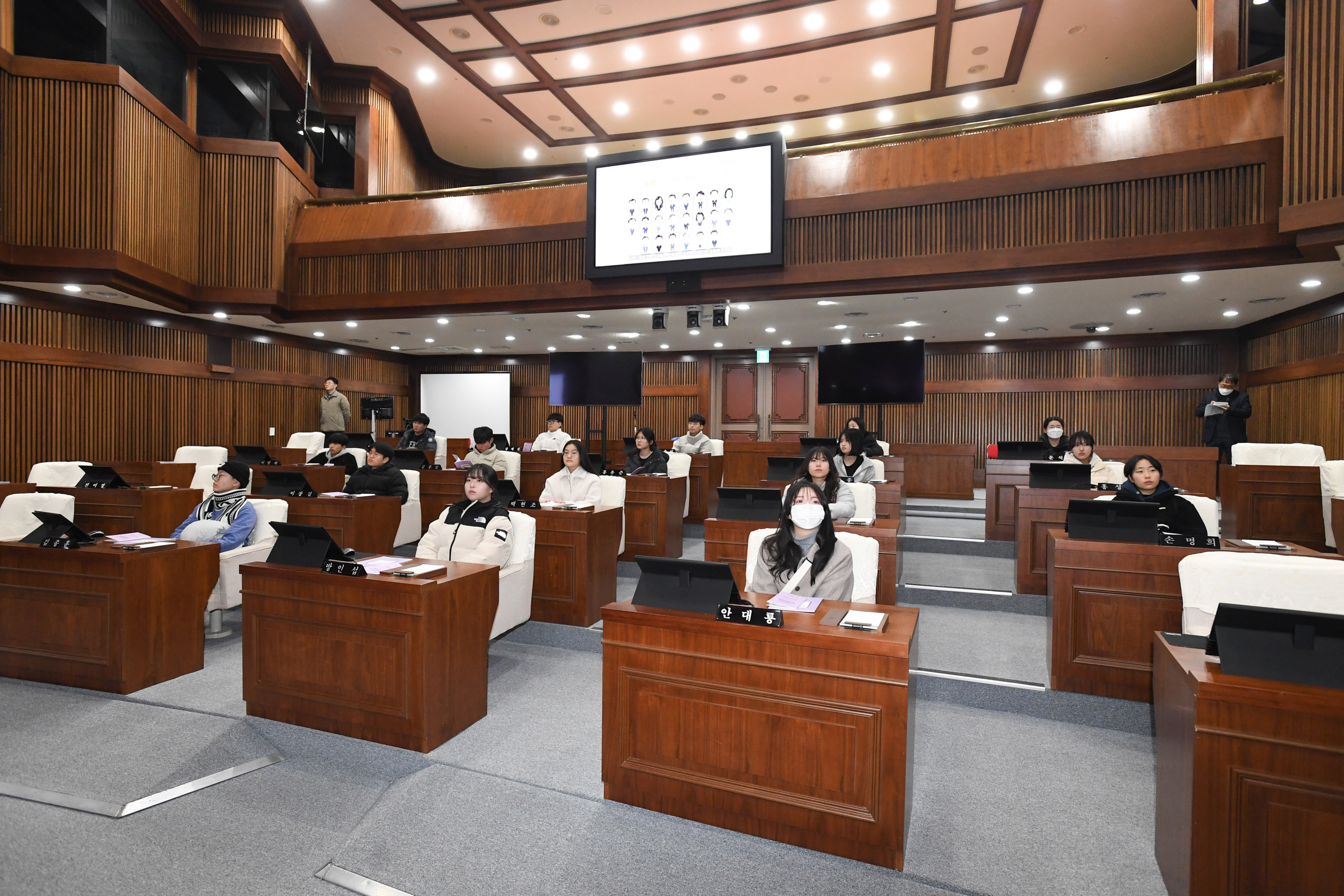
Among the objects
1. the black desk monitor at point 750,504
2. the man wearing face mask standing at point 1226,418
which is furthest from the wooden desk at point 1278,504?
the black desk monitor at point 750,504

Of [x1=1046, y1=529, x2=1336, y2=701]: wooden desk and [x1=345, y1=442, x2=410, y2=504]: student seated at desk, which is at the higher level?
[x1=345, y1=442, x2=410, y2=504]: student seated at desk

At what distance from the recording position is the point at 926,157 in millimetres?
6387

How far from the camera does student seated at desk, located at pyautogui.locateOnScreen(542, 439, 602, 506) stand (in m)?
5.38

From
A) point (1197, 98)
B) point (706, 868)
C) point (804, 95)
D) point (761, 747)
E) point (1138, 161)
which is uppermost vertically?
point (804, 95)

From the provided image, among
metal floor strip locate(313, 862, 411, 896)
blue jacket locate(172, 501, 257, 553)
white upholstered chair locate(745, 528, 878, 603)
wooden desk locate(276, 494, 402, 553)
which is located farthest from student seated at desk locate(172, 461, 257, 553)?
white upholstered chair locate(745, 528, 878, 603)

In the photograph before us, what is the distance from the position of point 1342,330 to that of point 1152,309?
5.54 ft

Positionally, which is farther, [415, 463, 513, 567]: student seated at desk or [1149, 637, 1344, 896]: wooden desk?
[415, 463, 513, 567]: student seated at desk

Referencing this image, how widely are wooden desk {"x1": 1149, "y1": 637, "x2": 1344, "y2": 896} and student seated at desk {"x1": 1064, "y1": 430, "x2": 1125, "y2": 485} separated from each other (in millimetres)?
4675

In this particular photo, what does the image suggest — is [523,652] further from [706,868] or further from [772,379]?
[772,379]

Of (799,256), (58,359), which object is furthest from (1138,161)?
(58,359)

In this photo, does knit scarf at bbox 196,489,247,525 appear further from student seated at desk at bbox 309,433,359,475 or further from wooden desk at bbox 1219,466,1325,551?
wooden desk at bbox 1219,466,1325,551

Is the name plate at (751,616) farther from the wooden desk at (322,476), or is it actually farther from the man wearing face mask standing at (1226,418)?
the man wearing face mask standing at (1226,418)

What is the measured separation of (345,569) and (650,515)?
3.28 m

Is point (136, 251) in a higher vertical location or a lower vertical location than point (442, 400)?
higher
